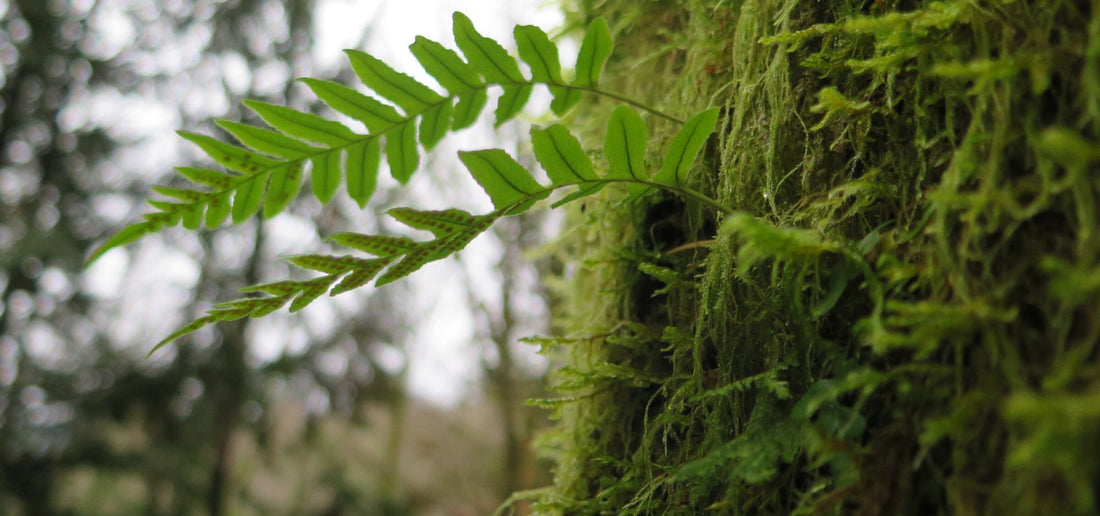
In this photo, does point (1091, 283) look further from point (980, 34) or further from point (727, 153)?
point (727, 153)

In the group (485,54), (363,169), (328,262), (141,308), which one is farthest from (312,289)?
(141,308)

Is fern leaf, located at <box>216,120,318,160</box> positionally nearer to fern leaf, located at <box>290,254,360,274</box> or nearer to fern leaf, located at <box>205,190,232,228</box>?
fern leaf, located at <box>205,190,232,228</box>

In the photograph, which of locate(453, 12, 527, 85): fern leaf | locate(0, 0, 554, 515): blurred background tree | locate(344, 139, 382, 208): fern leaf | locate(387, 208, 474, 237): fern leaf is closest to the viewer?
locate(387, 208, 474, 237): fern leaf

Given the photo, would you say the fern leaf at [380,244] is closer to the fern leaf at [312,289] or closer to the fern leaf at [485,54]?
the fern leaf at [312,289]

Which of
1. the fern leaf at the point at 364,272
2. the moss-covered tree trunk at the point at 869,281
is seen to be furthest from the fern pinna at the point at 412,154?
the moss-covered tree trunk at the point at 869,281

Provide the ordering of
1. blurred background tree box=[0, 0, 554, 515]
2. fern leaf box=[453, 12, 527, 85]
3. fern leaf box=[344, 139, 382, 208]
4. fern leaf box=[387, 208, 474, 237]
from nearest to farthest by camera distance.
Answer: fern leaf box=[387, 208, 474, 237] → fern leaf box=[453, 12, 527, 85] → fern leaf box=[344, 139, 382, 208] → blurred background tree box=[0, 0, 554, 515]

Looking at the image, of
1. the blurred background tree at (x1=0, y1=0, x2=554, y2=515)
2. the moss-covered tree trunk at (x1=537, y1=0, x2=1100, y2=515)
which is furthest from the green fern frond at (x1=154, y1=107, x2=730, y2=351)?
the blurred background tree at (x1=0, y1=0, x2=554, y2=515)
